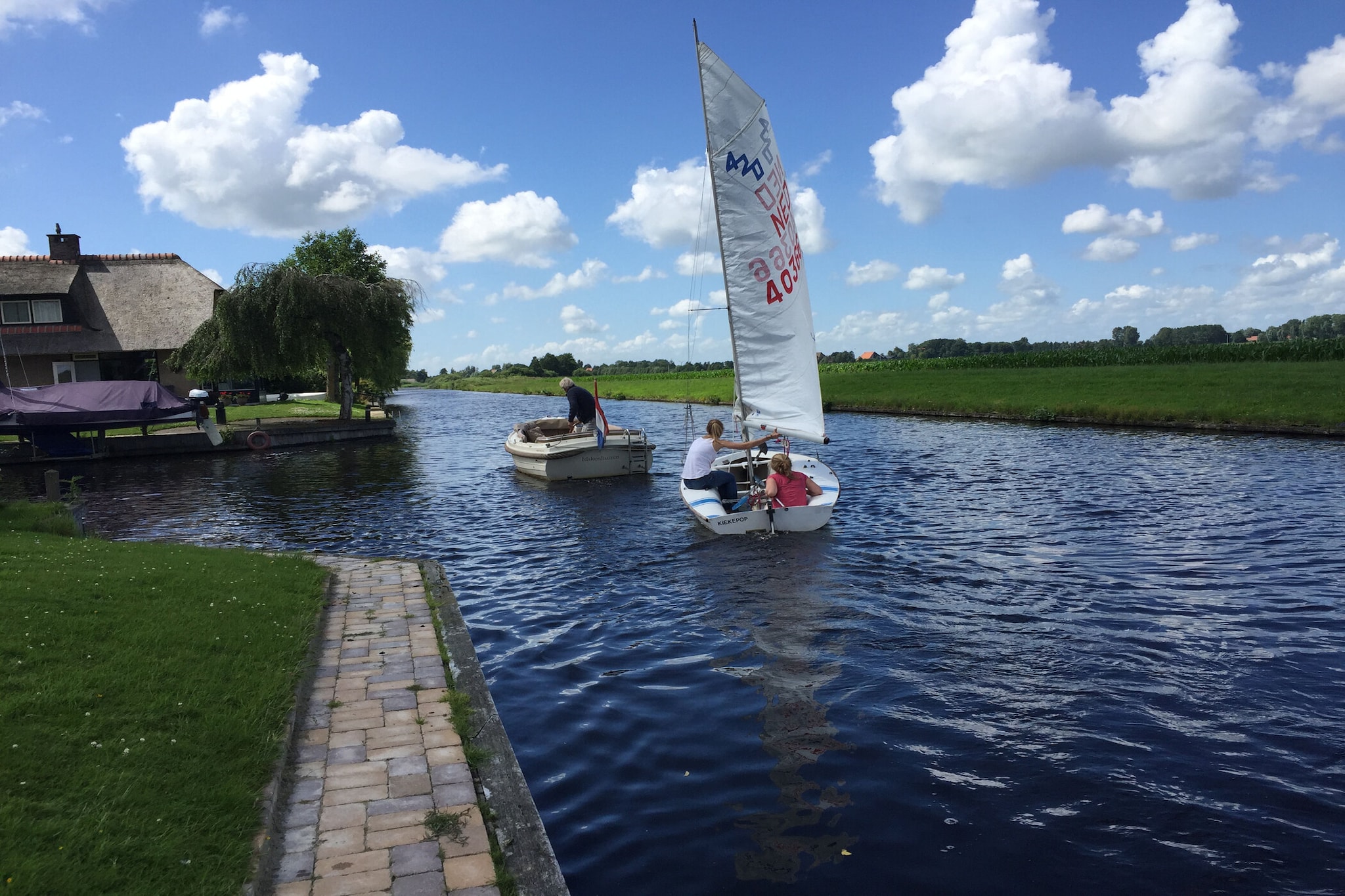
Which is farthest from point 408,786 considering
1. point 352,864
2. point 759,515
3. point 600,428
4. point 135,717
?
point 600,428

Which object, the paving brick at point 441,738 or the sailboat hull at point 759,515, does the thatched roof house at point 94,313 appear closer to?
the sailboat hull at point 759,515

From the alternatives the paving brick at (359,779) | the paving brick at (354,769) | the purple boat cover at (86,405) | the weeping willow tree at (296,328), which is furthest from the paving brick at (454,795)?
the weeping willow tree at (296,328)

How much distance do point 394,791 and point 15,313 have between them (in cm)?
4608

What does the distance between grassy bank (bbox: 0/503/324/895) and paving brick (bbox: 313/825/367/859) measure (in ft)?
1.21

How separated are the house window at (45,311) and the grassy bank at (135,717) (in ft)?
126

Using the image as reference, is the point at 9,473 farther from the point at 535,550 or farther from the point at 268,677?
the point at 268,677

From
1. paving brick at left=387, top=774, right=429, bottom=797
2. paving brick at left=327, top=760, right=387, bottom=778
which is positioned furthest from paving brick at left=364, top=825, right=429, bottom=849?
paving brick at left=327, top=760, right=387, bottom=778

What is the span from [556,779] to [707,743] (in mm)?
1316

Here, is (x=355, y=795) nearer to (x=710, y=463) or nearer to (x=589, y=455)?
(x=710, y=463)

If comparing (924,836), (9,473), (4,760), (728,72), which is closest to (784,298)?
(728,72)

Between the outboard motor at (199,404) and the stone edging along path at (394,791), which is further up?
the outboard motor at (199,404)

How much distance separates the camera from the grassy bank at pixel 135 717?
13.0 feet

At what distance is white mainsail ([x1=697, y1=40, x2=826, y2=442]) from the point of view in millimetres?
14625

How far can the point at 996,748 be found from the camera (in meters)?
6.43
